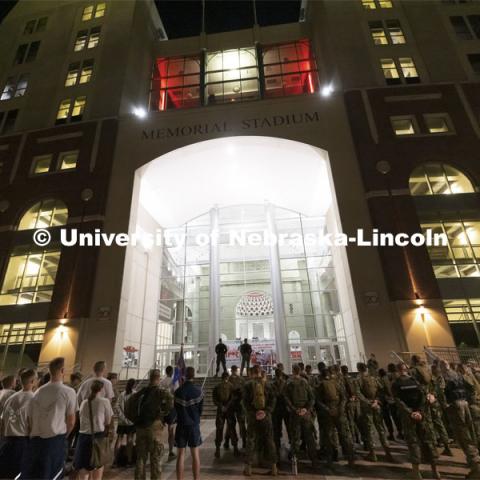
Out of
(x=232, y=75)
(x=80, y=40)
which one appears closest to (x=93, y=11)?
(x=80, y=40)

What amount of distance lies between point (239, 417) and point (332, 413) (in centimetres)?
213

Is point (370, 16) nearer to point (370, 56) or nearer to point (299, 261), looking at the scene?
point (370, 56)

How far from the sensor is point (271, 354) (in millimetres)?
20000

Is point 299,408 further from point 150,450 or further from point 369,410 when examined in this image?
point 150,450

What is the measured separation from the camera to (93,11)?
25.5 meters

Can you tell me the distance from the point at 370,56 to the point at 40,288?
24.0m

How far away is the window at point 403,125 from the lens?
59.0 ft

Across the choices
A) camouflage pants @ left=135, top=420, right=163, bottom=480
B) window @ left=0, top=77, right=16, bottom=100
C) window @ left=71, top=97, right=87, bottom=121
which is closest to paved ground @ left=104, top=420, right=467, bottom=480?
camouflage pants @ left=135, top=420, right=163, bottom=480

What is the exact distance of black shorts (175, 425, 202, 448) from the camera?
5.20m

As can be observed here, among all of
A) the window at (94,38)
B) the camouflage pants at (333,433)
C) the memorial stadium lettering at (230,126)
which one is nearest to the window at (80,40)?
→ the window at (94,38)

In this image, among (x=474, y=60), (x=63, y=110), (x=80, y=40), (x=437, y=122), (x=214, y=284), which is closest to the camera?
(x=437, y=122)

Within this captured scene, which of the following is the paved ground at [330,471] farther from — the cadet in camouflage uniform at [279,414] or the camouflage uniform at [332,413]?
the cadet in camouflage uniform at [279,414]

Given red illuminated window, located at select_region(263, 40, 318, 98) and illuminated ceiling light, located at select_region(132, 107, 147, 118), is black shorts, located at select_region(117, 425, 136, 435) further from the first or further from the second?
red illuminated window, located at select_region(263, 40, 318, 98)

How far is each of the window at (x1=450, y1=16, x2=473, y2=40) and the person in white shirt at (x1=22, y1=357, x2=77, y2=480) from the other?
92.9 feet
